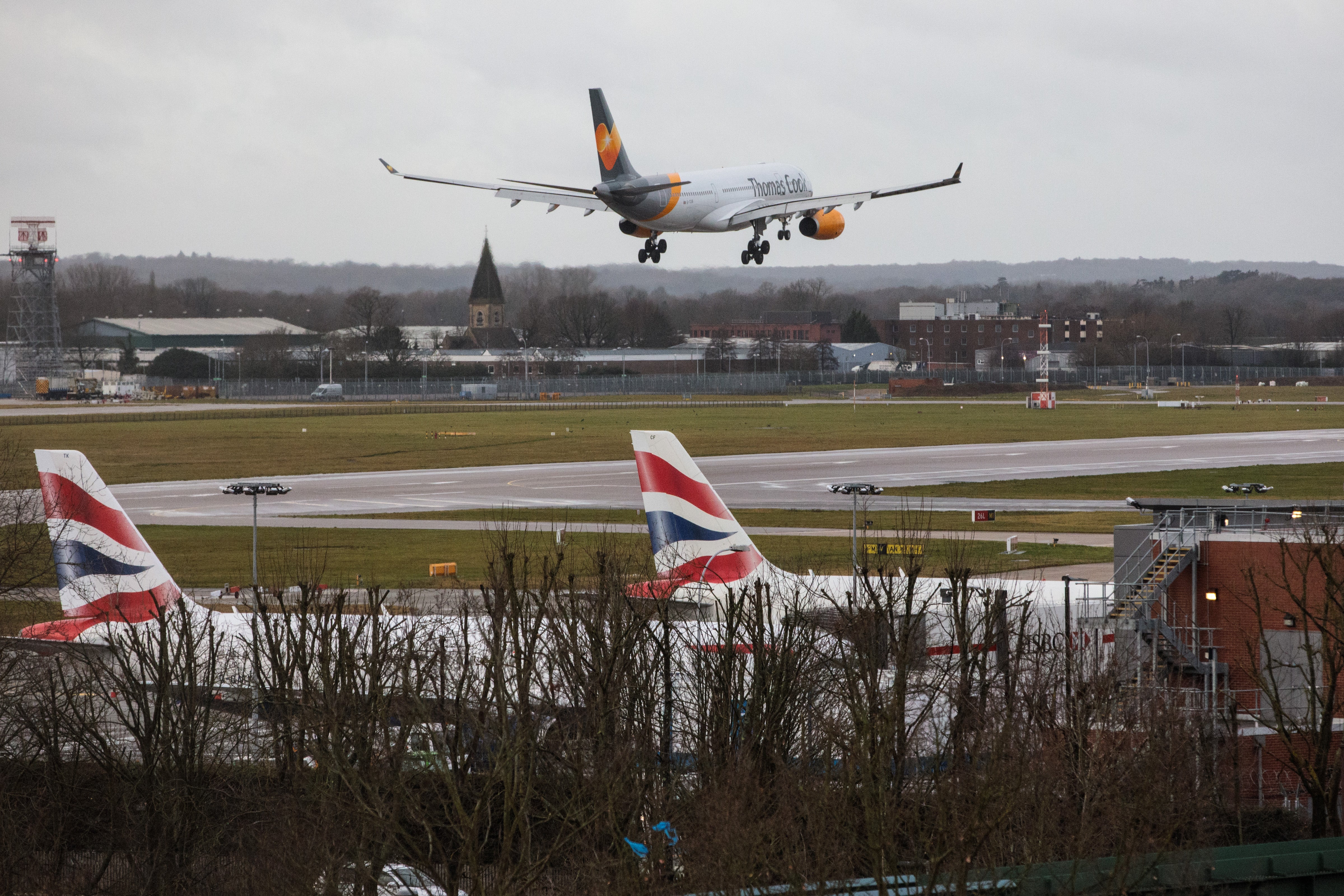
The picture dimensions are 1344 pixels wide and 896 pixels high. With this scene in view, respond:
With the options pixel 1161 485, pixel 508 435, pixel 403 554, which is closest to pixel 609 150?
pixel 403 554

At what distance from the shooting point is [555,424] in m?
183

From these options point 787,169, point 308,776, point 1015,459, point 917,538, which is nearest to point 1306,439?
point 1015,459

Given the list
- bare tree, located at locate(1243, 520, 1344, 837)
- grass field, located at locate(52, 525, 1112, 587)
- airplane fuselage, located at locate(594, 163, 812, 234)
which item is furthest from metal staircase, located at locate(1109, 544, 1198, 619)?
airplane fuselage, located at locate(594, 163, 812, 234)

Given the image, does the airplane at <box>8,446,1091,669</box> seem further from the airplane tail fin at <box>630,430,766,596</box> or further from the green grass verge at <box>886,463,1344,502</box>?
the green grass verge at <box>886,463,1344,502</box>

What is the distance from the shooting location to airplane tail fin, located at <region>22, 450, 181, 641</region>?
46938 millimetres

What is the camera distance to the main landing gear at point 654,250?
71.0m

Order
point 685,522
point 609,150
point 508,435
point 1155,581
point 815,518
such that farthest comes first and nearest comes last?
point 508,435 → point 815,518 → point 609,150 → point 685,522 → point 1155,581

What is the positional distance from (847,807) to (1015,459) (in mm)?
100943

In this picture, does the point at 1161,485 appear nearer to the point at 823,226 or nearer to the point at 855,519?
the point at 823,226

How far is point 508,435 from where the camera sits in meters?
164

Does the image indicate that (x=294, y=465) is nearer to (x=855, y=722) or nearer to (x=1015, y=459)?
(x=1015, y=459)

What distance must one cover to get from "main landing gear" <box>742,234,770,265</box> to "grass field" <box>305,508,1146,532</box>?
16.5 metres

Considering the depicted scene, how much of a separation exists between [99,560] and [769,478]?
239 feet

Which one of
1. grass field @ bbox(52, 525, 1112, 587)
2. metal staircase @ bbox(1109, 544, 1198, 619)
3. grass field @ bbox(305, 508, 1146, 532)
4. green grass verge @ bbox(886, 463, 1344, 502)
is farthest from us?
green grass verge @ bbox(886, 463, 1344, 502)
